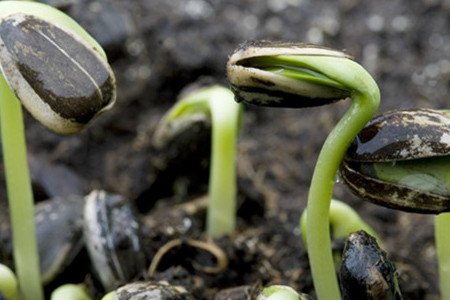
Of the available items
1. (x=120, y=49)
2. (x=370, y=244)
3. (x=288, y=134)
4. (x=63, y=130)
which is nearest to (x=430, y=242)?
(x=288, y=134)

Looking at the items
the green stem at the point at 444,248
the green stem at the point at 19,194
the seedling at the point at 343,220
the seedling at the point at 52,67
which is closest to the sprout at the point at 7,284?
the green stem at the point at 19,194

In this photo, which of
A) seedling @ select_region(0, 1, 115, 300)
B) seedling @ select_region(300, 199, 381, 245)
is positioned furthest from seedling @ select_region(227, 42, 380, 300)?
seedling @ select_region(300, 199, 381, 245)

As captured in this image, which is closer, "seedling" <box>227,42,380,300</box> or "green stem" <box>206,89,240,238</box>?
"seedling" <box>227,42,380,300</box>

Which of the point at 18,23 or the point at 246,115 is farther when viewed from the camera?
the point at 246,115

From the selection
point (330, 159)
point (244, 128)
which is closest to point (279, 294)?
point (330, 159)

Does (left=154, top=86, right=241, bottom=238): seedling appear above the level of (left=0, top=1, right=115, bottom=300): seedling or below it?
below

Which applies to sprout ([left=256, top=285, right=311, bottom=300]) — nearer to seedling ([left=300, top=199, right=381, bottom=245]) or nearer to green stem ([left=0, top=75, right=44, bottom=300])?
A: seedling ([left=300, top=199, right=381, bottom=245])

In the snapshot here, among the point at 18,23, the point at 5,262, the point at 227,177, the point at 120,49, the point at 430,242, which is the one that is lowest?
the point at 430,242

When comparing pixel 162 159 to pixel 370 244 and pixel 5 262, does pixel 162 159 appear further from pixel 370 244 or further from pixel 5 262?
pixel 370 244

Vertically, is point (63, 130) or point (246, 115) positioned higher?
point (63, 130)
